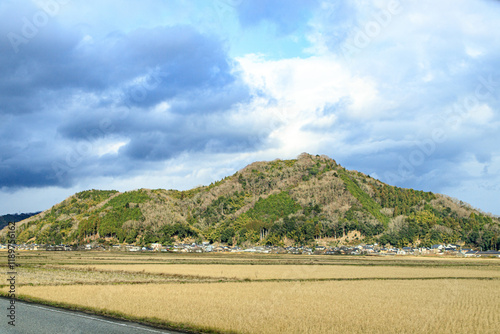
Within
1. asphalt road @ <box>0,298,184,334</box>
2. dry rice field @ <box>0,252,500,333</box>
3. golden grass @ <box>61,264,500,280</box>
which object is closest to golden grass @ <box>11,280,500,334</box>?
dry rice field @ <box>0,252,500,333</box>

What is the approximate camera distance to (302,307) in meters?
31.8

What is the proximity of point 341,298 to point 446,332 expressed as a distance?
14685 mm

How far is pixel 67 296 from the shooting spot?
34.4 m

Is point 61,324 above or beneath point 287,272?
above

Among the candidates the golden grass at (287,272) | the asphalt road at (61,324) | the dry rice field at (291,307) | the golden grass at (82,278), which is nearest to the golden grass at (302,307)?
the dry rice field at (291,307)

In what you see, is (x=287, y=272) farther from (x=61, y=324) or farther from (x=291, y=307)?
(x=61, y=324)

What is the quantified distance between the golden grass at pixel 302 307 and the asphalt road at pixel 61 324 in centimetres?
287

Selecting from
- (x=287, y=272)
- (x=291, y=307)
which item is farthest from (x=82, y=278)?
(x=291, y=307)

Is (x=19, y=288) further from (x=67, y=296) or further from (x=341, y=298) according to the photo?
(x=341, y=298)

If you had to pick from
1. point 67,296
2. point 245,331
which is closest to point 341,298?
point 245,331

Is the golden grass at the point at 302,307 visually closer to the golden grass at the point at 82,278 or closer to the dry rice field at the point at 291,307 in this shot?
the dry rice field at the point at 291,307

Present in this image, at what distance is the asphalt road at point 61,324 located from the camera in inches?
807

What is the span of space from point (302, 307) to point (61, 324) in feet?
55.7

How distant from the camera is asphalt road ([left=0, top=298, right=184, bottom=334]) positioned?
20.5m
